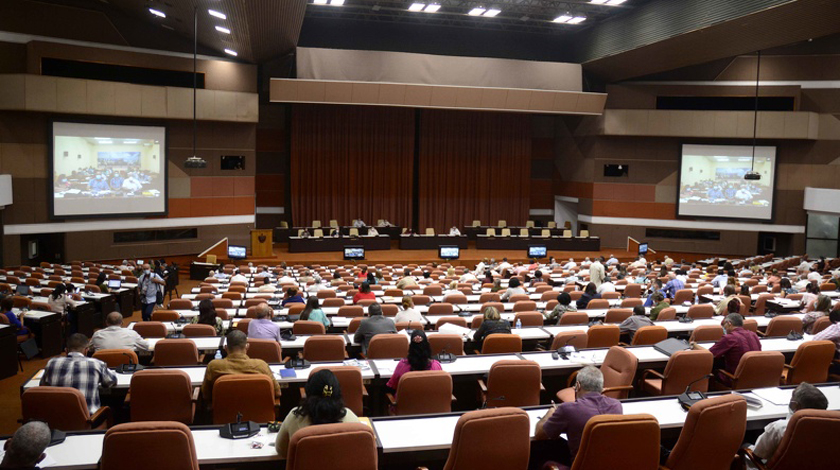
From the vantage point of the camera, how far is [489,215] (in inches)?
1139

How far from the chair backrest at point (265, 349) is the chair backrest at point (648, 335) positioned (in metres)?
3.82

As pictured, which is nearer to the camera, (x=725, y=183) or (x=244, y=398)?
(x=244, y=398)

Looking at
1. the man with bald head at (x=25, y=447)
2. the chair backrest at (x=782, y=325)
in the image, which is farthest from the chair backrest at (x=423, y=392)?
the chair backrest at (x=782, y=325)

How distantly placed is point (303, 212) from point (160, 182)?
21.4ft

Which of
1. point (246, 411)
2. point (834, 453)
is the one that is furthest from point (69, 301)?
point (834, 453)

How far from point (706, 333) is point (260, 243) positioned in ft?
51.8

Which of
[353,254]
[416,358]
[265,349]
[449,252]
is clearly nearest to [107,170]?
[353,254]

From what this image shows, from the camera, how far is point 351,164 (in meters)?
27.3

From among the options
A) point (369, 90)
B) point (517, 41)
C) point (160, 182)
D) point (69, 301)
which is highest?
point (517, 41)

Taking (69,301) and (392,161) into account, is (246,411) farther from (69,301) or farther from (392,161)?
(392,161)

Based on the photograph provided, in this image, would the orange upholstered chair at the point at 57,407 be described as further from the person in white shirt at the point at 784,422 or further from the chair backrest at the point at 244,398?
the person in white shirt at the point at 784,422

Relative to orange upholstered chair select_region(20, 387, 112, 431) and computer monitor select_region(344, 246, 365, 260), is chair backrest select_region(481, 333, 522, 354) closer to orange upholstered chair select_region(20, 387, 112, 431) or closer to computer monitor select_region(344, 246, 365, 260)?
orange upholstered chair select_region(20, 387, 112, 431)

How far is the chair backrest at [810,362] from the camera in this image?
6.26m

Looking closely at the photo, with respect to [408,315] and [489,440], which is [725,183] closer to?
[408,315]
